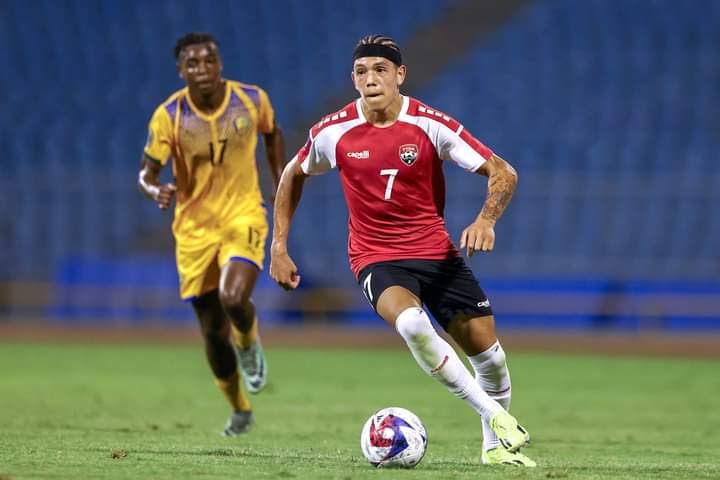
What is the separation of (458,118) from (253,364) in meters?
12.9

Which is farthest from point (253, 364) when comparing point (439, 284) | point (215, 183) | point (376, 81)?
point (376, 81)

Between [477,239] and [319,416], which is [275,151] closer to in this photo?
[319,416]

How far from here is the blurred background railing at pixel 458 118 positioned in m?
19.5

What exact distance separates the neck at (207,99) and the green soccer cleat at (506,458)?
12.8 ft

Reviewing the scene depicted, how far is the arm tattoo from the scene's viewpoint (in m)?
7.03

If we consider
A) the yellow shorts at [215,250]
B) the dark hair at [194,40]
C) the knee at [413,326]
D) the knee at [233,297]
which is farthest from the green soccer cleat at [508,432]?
the dark hair at [194,40]

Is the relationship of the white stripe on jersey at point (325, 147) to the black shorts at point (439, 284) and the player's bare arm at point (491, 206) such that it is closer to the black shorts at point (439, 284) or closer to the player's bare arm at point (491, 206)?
the black shorts at point (439, 284)

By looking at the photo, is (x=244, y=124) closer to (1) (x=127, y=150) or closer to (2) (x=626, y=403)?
(2) (x=626, y=403)

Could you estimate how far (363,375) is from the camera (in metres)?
15.5

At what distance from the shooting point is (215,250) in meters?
9.75

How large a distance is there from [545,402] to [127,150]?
11.6 meters

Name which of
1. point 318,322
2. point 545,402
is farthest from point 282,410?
point 318,322

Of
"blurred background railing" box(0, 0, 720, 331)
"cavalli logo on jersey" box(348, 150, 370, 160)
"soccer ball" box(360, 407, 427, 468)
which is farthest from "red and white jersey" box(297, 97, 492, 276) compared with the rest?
"blurred background railing" box(0, 0, 720, 331)

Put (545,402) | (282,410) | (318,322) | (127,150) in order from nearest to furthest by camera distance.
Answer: (282,410), (545,402), (318,322), (127,150)
